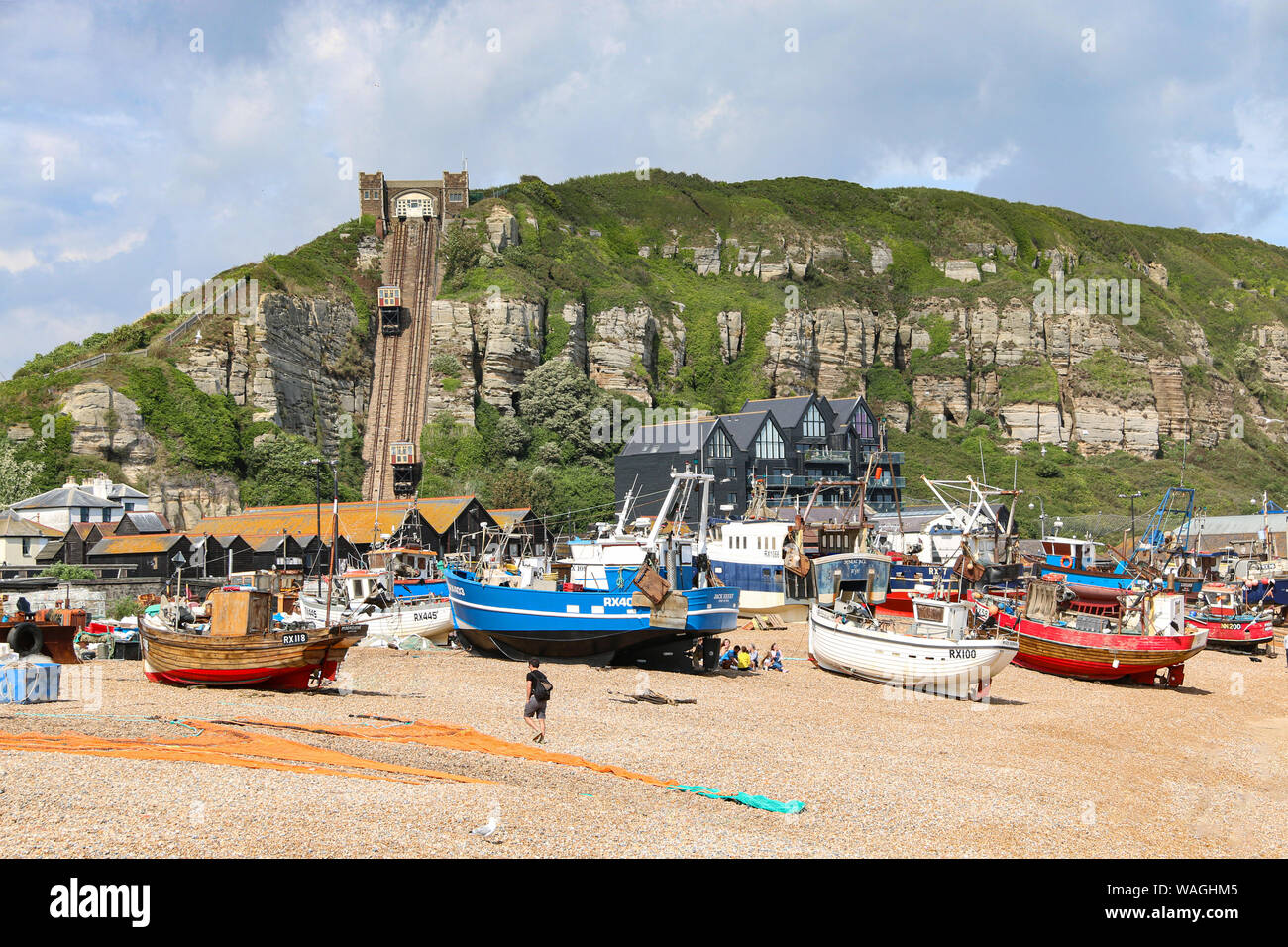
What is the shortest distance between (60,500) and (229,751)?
5250 cm

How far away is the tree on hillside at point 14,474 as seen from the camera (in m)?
59.5

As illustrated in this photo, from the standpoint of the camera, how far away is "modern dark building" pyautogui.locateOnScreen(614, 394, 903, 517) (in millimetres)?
71562

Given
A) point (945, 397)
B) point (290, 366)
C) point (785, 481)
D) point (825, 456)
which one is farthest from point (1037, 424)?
point (290, 366)

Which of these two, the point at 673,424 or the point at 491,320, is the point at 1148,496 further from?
the point at 491,320

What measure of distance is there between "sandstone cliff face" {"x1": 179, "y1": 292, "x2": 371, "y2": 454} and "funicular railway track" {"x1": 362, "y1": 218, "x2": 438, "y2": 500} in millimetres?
2214

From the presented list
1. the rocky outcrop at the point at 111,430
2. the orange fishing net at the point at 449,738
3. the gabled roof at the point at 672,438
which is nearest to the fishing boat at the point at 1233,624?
the orange fishing net at the point at 449,738

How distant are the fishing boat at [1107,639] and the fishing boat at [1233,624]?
914 centimetres

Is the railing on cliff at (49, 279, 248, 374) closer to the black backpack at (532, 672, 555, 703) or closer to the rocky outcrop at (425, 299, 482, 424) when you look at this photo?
the rocky outcrop at (425, 299, 482, 424)

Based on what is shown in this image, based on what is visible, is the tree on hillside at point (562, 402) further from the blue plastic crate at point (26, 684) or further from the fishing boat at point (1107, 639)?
the blue plastic crate at point (26, 684)

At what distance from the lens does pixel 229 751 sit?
45.0 feet

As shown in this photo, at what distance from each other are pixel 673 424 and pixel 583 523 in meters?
10.6

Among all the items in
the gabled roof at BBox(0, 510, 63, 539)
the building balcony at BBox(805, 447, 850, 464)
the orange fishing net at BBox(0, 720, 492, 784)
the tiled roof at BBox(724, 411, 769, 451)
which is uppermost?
the tiled roof at BBox(724, 411, 769, 451)

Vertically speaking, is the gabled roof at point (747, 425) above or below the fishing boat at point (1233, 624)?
above

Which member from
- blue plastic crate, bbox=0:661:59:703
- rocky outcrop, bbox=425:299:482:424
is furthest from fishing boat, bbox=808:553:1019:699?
rocky outcrop, bbox=425:299:482:424
